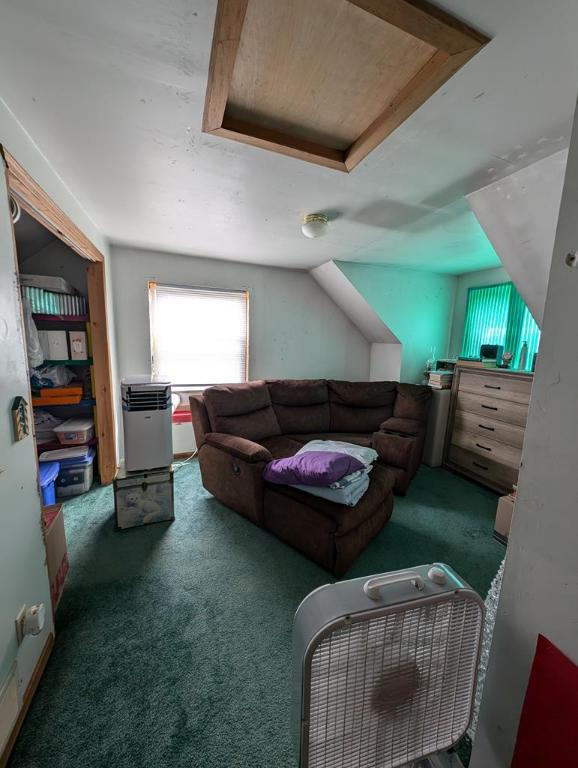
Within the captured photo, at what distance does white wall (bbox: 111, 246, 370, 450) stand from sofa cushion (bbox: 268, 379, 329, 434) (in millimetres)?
584

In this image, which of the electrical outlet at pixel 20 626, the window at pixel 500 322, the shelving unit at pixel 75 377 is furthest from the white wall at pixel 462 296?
A: the electrical outlet at pixel 20 626

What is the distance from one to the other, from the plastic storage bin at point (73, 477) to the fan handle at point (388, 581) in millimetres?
2649

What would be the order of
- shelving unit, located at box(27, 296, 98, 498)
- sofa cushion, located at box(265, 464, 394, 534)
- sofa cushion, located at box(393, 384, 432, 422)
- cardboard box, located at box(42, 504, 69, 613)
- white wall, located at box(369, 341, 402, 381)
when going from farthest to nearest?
white wall, located at box(369, 341, 402, 381), sofa cushion, located at box(393, 384, 432, 422), shelving unit, located at box(27, 296, 98, 498), sofa cushion, located at box(265, 464, 394, 534), cardboard box, located at box(42, 504, 69, 613)

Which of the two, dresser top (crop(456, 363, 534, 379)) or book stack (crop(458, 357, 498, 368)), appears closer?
dresser top (crop(456, 363, 534, 379))

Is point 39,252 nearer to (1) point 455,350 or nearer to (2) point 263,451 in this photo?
(2) point 263,451

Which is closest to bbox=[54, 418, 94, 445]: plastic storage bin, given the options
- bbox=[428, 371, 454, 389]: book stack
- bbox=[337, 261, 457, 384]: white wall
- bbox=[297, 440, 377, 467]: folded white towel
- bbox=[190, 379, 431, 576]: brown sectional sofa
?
bbox=[190, 379, 431, 576]: brown sectional sofa

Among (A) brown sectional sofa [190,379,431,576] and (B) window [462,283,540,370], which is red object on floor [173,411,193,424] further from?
(B) window [462,283,540,370]

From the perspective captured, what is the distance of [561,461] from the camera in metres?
0.56

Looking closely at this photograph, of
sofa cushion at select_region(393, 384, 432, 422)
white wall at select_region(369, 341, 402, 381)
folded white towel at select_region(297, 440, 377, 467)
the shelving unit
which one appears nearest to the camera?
folded white towel at select_region(297, 440, 377, 467)

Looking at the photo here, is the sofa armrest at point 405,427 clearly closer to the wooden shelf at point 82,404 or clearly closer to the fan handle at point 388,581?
the fan handle at point 388,581

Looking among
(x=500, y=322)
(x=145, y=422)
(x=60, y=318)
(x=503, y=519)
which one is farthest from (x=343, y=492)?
(x=500, y=322)

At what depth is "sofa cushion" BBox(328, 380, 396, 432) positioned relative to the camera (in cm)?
326

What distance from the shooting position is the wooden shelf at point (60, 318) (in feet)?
7.50

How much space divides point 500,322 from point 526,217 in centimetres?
182
